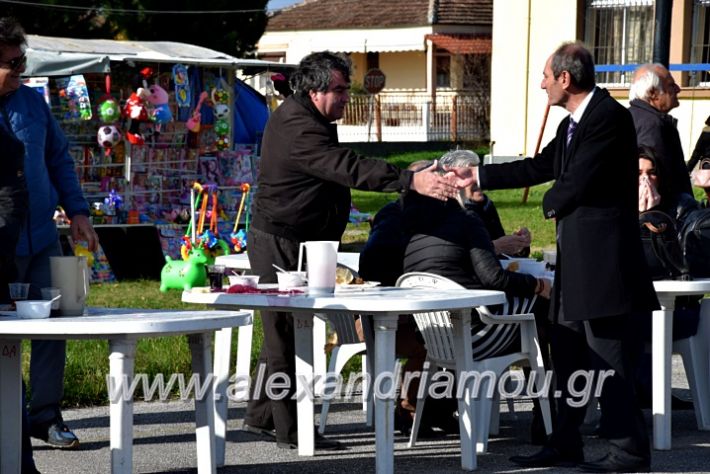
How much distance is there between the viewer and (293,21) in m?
45.7

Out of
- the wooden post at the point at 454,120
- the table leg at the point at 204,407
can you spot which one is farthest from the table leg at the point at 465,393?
the wooden post at the point at 454,120

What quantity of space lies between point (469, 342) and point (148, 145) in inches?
366

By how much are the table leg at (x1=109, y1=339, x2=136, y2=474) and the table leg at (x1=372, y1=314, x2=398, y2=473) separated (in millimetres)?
1186

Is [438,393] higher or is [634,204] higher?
[634,204]

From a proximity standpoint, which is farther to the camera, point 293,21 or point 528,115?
point 293,21

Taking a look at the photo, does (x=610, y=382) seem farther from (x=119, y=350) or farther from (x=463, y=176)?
(x=119, y=350)

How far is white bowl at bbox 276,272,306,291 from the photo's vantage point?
6082 millimetres

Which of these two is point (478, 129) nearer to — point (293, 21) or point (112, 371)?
point (293, 21)

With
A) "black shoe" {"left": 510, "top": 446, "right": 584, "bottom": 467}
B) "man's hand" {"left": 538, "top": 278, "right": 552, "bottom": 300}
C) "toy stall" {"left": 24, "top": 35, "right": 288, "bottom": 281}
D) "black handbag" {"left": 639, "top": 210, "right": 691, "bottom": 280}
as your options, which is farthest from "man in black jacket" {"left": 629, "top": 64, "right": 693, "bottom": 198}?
"toy stall" {"left": 24, "top": 35, "right": 288, "bottom": 281}

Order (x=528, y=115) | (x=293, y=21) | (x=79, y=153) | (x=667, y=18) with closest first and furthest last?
1. (x=667, y=18)
2. (x=79, y=153)
3. (x=528, y=115)
4. (x=293, y=21)

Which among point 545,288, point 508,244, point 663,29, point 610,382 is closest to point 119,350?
point 610,382

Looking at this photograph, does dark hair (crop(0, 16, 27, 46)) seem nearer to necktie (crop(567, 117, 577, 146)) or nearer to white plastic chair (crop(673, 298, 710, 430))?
necktie (crop(567, 117, 577, 146))

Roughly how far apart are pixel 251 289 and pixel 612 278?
1.61 meters

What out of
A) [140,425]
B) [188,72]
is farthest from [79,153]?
[140,425]
